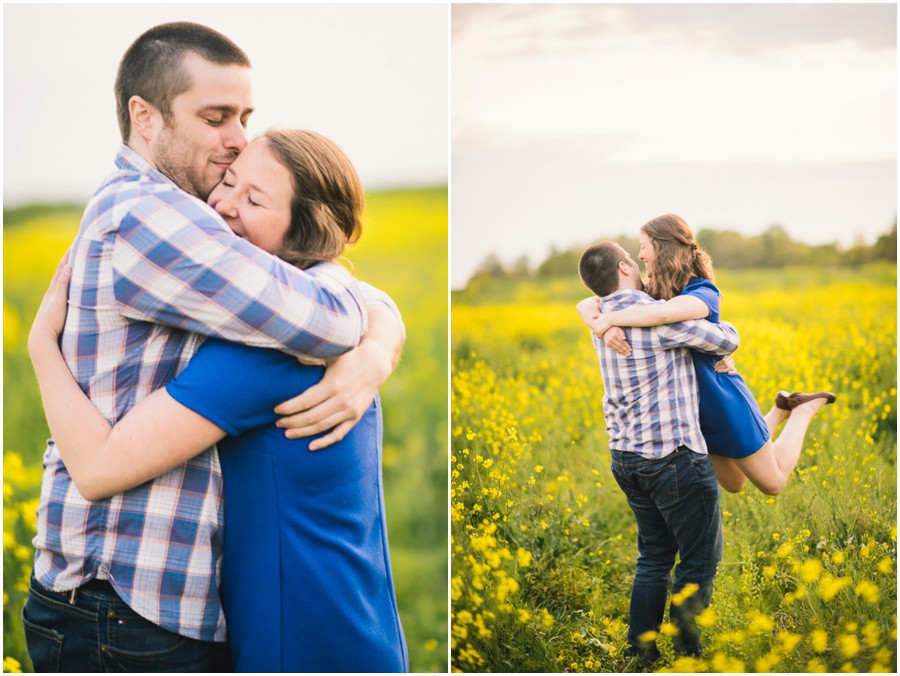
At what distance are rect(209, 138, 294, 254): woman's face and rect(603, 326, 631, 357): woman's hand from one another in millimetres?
1037

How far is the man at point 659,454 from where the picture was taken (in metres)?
2.67

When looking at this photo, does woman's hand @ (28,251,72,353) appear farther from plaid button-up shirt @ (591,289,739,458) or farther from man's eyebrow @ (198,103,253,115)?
plaid button-up shirt @ (591,289,739,458)

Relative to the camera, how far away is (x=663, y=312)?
2.63m

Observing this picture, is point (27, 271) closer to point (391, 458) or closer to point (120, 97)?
point (120, 97)

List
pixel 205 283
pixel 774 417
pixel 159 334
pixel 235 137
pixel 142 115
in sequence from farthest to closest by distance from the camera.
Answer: pixel 774 417 → pixel 235 137 → pixel 142 115 → pixel 159 334 → pixel 205 283

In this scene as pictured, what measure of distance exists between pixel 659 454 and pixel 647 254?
0.60m

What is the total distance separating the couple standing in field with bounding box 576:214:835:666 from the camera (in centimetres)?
267

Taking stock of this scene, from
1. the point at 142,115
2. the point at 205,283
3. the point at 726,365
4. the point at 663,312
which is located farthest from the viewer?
the point at 726,365

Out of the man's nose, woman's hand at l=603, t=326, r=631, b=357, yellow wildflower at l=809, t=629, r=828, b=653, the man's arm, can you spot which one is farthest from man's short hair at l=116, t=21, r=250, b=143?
yellow wildflower at l=809, t=629, r=828, b=653

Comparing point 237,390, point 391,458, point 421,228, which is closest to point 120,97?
point 237,390

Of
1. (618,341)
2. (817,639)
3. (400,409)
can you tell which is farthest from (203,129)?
(817,639)

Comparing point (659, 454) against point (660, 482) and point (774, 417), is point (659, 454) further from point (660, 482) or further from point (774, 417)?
point (774, 417)

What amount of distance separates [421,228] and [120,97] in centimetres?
168

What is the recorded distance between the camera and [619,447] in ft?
9.18
